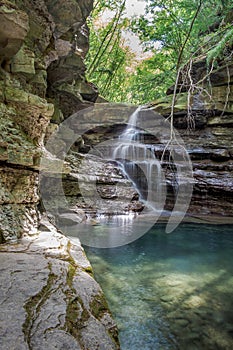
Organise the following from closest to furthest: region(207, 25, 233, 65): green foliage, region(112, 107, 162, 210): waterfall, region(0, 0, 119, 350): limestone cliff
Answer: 1. region(0, 0, 119, 350): limestone cliff
2. region(207, 25, 233, 65): green foliage
3. region(112, 107, 162, 210): waterfall

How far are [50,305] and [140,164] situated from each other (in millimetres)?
9711

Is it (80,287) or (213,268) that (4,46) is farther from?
(213,268)

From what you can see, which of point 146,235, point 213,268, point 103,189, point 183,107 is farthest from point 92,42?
point 213,268

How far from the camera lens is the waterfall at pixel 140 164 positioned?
10828 mm

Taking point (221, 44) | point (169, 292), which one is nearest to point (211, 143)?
point (221, 44)

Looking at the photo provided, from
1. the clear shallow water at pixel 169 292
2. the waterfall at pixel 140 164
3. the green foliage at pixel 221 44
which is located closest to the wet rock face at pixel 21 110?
the clear shallow water at pixel 169 292

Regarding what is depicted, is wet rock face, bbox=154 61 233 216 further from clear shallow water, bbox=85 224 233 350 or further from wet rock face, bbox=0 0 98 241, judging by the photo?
wet rock face, bbox=0 0 98 241

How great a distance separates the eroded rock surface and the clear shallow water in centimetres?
69

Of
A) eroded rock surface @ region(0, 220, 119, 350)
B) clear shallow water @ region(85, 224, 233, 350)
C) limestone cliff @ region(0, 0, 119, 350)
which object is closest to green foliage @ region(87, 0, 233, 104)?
limestone cliff @ region(0, 0, 119, 350)

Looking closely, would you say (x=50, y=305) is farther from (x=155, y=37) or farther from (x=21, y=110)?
(x=155, y=37)

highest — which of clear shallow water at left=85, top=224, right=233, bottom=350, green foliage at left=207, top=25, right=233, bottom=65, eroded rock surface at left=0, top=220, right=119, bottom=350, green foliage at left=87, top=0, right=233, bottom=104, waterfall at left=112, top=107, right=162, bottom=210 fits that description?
green foliage at left=87, top=0, right=233, bottom=104

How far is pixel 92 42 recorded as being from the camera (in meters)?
17.0

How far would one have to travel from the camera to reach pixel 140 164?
37.0ft

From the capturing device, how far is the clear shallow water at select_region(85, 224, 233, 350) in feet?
7.96
